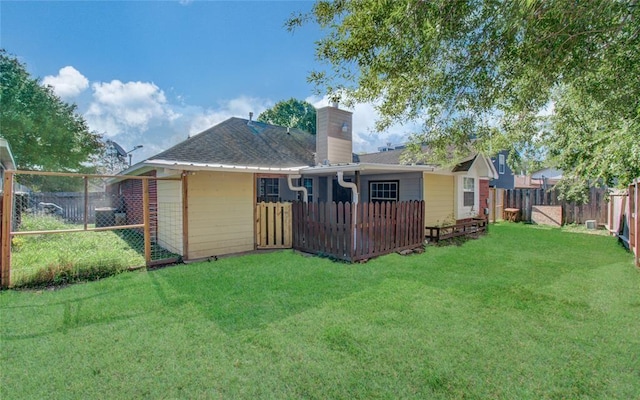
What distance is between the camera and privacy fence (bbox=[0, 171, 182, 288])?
5.11 metres

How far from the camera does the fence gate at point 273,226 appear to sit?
830cm

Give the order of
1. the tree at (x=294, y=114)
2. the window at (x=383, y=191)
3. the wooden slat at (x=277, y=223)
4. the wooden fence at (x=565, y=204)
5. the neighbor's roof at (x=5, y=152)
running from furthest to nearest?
the tree at (x=294, y=114), the wooden fence at (x=565, y=204), the window at (x=383, y=191), the wooden slat at (x=277, y=223), the neighbor's roof at (x=5, y=152)

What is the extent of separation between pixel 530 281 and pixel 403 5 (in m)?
4.93

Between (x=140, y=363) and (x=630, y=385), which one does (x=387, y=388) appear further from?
(x=140, y=363)

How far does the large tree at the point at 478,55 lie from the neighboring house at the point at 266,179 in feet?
9.32

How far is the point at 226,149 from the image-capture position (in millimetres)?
9430

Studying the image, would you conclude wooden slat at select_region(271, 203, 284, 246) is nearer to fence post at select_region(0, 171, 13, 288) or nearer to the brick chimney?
the brick chimney

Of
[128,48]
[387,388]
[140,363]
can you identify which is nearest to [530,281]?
[387,388]

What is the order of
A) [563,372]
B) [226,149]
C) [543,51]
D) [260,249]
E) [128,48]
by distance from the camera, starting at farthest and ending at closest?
[128,48]
[226,149]
[260,249]
[543,51]
[563,372]

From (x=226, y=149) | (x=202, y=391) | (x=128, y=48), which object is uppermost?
(x=128, y=48)

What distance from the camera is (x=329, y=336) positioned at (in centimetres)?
326

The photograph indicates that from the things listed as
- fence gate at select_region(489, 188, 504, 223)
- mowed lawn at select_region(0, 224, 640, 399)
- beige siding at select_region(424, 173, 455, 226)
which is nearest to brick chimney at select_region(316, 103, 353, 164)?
beige siding at select_region(424, 173, 455, 226)

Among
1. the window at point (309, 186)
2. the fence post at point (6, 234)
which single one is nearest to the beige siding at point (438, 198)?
the window at point (309, 186)

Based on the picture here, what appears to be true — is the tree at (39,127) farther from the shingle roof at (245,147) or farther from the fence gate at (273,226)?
the fence gate at (273,226)
